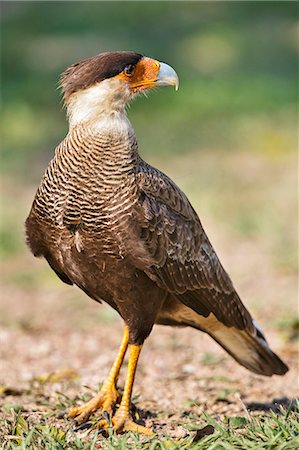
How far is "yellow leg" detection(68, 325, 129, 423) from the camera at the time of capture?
4.71 metres

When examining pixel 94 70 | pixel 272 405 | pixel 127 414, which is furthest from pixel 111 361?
pixel 94 70

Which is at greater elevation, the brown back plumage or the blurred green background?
the blurred green background

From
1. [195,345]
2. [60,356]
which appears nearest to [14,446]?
[60,356]

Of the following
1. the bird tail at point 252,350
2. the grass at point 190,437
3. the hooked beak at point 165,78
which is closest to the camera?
the grass at point 190,437

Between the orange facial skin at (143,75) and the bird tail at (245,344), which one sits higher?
the orange facial skin at (143,75)

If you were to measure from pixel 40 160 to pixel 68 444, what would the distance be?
900cm

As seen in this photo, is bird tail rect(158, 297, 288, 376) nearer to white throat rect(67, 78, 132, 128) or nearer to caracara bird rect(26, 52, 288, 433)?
caracara bird rect(26, 52, 288, 433)

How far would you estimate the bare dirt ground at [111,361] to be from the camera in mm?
5172

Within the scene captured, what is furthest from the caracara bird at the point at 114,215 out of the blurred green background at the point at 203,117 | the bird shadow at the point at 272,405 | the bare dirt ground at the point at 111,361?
the blurred green background at the point at 203,117

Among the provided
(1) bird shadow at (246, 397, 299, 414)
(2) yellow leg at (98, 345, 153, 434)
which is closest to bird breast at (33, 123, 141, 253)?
(2) yellow leg at (98, 345, 153, 434)

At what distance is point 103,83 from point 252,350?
1908 millimetres

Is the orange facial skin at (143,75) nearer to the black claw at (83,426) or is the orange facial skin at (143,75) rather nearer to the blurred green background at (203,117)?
the black claw at (83,426)

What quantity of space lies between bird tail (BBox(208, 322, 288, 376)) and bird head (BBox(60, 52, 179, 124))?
1.55 m

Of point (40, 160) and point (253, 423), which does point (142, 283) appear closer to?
point (253, 423)
